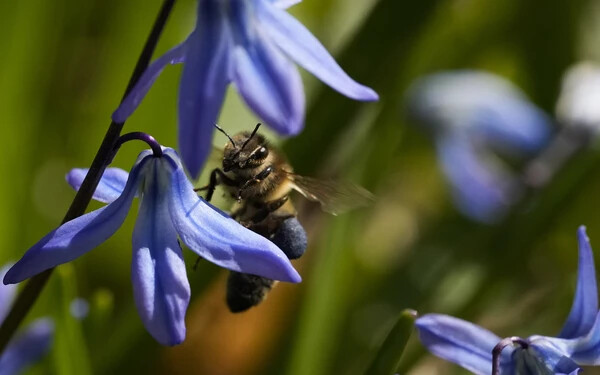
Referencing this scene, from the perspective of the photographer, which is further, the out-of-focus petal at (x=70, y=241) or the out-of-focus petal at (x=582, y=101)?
the out-of-focus petal at (x=582, y=101)

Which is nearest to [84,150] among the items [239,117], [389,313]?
[239,117]

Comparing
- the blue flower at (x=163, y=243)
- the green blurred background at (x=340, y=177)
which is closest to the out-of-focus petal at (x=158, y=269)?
the blue flower at (x=163, y=243)

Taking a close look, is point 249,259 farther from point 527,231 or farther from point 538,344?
point 527,231

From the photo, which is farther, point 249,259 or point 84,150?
point 84,150

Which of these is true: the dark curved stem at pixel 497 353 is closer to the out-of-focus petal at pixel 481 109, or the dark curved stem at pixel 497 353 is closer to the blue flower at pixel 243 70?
the blue flower at pixel 243 70

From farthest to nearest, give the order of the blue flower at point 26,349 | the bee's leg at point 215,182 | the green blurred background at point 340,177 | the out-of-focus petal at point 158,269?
the green blurred background at point 340,177 → the blue flower at point 26,349 → the bee's leg at point 215,182 → the out-of-focus petal at point 158,269

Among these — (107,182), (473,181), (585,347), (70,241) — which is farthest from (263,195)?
(473,181)

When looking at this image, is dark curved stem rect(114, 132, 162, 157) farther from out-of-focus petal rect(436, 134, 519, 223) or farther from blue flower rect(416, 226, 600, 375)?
out-of-focus petal rect(436, 134, 519, 223)

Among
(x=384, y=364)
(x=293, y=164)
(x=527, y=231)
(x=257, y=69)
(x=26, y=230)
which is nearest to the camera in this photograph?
(x=257, y=69)
